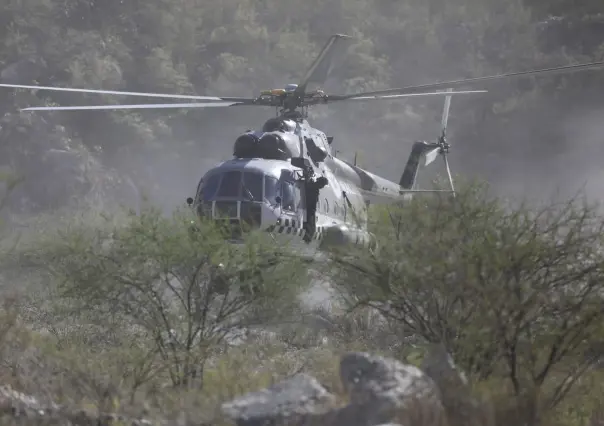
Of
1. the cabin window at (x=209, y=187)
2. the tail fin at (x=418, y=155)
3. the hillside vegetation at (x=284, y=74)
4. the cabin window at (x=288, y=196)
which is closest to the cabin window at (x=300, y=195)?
the cabin window at (x=288, y=196)

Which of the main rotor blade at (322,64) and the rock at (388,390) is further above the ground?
the main rotor blade at (322,64)

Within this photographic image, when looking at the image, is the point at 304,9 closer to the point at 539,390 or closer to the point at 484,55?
the point at 484,55

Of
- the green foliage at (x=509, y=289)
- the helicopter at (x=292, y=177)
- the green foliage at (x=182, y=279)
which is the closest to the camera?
the green foliage at (x=509, y=289)

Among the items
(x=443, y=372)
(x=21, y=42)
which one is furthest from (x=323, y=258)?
(x=21, y=42)

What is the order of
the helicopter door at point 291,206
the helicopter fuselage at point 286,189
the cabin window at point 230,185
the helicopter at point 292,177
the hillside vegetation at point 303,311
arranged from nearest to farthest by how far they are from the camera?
the hillside vegetation at point 303,311, the helicopter at point 292,177, the helicopter fuselage at point 286,189, the cabin window at point 230,185, the helicopter door at point 291,206

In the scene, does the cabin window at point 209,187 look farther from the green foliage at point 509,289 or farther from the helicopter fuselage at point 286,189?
the green foliage at point 509,289

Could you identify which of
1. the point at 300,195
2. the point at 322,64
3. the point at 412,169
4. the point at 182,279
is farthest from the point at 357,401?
the point at 412,169

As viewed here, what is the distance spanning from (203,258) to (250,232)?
3.51 feet

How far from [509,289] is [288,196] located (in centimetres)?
739

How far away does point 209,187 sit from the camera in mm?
16625

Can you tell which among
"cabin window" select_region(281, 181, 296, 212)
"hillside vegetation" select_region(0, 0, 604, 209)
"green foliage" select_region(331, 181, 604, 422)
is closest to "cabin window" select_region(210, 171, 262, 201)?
"cabin window" select_region(281, 181, 296, 212)

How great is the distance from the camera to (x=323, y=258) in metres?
14.3

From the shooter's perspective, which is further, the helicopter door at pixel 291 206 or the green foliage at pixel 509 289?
the helicopter door at pixel 291 206

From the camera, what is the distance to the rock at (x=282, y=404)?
8023 millimetres
